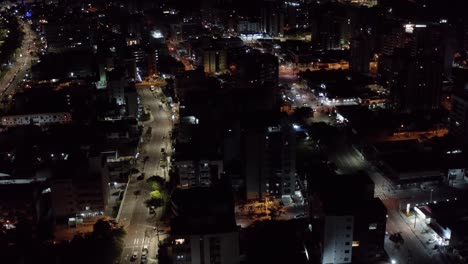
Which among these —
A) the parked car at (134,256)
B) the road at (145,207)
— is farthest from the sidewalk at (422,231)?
the parked car at (134,256)

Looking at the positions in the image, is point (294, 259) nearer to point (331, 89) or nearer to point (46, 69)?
point (331, 89)

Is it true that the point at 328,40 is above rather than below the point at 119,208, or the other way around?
above

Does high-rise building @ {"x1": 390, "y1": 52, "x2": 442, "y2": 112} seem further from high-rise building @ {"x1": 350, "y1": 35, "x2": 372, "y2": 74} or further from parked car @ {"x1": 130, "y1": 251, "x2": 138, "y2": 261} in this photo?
parked car @ {"x1": 130, "y1": 251, "x2": 138, "y2": 261}

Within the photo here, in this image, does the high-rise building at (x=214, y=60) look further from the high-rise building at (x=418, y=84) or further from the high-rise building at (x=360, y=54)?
the high-rise building at (x=418, y=84)

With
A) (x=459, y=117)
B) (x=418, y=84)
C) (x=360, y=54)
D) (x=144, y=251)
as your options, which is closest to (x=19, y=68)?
(x=360, y=54)

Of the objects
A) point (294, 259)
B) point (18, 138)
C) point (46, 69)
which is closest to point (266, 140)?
point (294, 259)

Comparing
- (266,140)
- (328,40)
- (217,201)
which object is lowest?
(217,201)

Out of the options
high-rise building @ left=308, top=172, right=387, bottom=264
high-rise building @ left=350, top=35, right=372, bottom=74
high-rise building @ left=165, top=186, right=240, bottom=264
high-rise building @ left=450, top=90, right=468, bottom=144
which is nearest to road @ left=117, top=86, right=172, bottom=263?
high-rise building @ left=165, top=186, right=240, bottom=264
